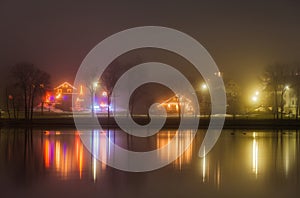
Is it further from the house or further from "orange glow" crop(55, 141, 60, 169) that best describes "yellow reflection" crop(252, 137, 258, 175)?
the house

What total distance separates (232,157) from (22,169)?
11415 mm

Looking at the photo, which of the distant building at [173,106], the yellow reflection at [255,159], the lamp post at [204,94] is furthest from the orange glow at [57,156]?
the distant building at [173,106]

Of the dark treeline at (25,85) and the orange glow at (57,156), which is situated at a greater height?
the dark treeline at (25,85)

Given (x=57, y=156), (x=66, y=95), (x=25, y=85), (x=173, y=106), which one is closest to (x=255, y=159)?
(x=57, y=156)

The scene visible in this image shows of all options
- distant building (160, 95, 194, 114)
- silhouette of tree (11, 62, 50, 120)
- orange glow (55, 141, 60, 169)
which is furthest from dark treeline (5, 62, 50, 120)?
orange glow (55, 141, 60, 169)

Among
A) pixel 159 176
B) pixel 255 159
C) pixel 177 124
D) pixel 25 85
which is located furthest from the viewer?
pixel 25 85

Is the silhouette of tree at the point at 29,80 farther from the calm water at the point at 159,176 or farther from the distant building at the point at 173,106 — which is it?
the calm water at the point at 159,176

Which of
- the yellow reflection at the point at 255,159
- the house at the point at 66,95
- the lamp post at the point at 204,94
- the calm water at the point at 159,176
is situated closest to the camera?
the calm water at the point at 159,176

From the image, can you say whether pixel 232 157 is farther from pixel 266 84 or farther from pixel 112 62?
pixel 266 84

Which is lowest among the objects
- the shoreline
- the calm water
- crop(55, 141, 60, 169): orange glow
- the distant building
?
the calm water

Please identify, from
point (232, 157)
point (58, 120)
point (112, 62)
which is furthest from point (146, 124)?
point (232, 157)

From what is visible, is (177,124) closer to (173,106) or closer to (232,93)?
(232,93)

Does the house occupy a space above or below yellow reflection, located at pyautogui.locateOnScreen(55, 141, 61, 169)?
above

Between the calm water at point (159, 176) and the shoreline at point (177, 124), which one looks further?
the shoreline at point (177, 124)
